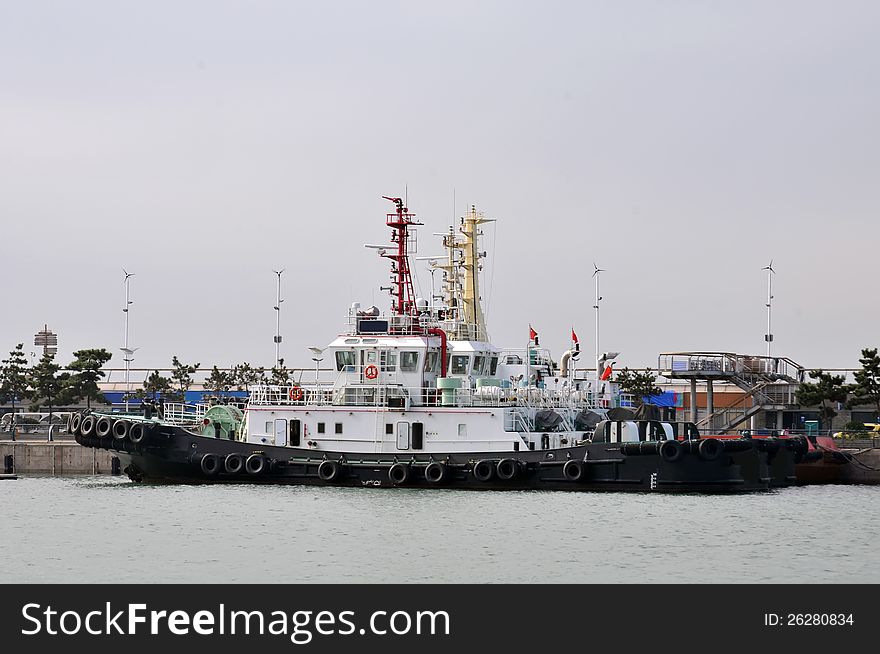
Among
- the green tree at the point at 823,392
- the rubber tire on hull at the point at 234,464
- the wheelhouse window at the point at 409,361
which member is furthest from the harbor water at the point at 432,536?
the green tree at the point at 823,392

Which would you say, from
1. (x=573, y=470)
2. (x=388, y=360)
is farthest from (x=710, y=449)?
(x=388, y=360)

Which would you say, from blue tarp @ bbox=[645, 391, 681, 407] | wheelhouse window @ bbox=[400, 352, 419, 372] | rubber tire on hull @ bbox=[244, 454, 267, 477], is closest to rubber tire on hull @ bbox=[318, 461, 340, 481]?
rubber tire on hull @ bbox=[244, 454, 267, 477]

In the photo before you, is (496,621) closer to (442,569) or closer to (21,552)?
(442,569)

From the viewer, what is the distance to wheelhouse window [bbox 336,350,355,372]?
43281mm

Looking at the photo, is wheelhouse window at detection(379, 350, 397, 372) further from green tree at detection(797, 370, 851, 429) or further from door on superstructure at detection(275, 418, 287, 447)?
green tree at detection(797, 370, 851, 429)

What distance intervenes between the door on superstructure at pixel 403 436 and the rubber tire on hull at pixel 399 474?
37.1 inches

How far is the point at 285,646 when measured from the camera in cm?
1952

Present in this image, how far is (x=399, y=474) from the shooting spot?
132 ft

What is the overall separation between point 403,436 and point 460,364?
3.69 m

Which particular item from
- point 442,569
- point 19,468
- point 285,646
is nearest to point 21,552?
point 442,569

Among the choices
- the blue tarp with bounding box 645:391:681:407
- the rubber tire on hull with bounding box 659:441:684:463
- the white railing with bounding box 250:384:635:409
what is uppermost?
the blue tarp with bounding box 645:391:681:407

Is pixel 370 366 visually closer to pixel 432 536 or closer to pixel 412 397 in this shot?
pixel 412 397

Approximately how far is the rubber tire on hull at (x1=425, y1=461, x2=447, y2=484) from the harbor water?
0.70m

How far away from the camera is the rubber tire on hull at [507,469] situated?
39.6 metres
